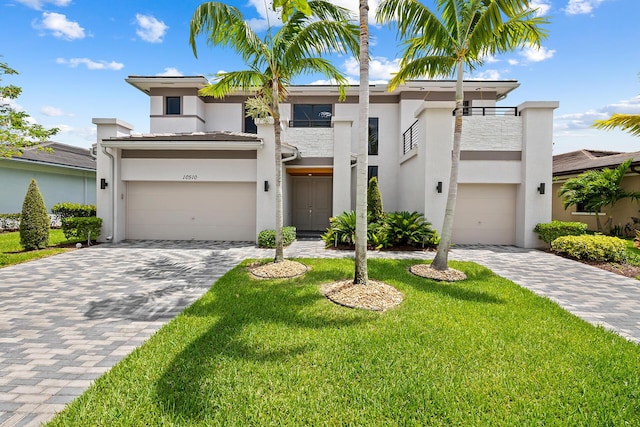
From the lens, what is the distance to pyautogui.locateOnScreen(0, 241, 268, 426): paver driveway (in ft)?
11.1

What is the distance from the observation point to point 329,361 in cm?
380

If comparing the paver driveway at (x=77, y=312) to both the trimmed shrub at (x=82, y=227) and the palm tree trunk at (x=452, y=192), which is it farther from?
the palm tree trunk at (x=452, y=192)

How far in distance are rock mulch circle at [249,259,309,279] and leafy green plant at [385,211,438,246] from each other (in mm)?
4749

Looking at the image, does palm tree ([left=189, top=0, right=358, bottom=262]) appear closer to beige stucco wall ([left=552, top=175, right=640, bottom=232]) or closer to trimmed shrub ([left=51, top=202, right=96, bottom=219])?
trimmed shrub ([left=51, top=202, right=96, bottom=219])

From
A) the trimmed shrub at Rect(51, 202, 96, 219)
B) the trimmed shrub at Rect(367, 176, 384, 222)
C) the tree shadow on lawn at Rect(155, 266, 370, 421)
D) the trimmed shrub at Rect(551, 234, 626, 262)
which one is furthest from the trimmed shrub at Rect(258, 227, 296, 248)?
the trimmed shrub at Rect(551, 234, 626, 262)

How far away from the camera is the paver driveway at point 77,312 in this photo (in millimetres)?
3371

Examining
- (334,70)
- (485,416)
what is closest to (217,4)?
(334,70)

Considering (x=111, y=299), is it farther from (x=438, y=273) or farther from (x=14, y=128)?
(x=14, y=128)

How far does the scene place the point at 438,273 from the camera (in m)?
8.04

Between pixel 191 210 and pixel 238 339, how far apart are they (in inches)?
421

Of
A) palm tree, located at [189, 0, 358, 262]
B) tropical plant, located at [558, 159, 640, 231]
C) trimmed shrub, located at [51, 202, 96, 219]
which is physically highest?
palm tree, located at [189, 0, 358, 262]

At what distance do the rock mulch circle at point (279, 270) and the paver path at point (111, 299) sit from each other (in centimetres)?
107

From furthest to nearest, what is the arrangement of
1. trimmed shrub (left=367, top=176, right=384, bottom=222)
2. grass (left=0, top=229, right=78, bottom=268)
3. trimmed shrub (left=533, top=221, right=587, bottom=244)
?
trimmed shrub (left=367, top=176, right=384, bottom=222), trimmed shrub (left=533, top=221, right=587, bottom=244), grass (left=0, top=229, right=78, bottom=268)

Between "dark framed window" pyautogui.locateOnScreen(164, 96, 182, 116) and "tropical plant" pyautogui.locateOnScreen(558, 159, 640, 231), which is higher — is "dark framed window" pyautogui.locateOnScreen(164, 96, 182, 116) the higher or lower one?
the higher one
